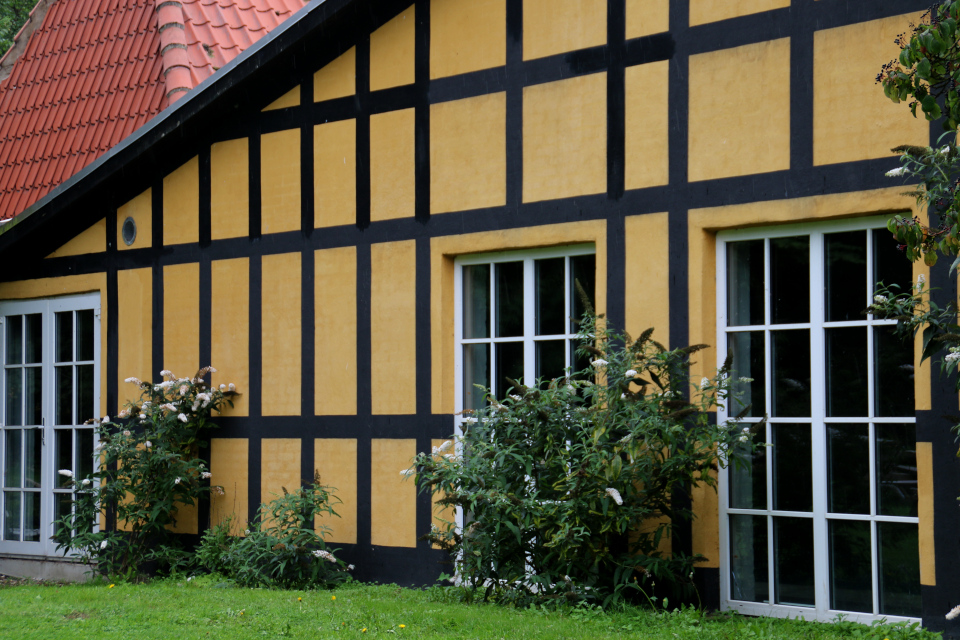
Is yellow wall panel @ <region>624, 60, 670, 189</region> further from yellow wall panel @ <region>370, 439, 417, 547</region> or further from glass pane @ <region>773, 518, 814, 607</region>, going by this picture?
yellow wall panel @ <region>370, 439, 417, 547</region>

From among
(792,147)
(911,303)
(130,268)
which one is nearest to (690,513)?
(911,303)

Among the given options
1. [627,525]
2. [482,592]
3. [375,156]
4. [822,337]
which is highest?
[375,156]

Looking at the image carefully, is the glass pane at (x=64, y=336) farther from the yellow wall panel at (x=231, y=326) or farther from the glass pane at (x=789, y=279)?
the glass pane at (x=789, y=279)

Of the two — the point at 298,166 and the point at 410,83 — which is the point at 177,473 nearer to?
the point at 298,166

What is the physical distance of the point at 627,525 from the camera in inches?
236

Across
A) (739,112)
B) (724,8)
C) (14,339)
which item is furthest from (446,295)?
(14,339)

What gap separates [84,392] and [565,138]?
5208 millimetres

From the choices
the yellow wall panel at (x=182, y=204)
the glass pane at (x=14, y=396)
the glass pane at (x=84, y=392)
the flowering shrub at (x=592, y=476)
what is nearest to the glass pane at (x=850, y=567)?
the flowering shrub at (x=592, y=476)

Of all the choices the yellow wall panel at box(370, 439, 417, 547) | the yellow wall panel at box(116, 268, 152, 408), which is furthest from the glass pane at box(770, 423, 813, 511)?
the yellow wall panel at box(116, 268, 152, 408)

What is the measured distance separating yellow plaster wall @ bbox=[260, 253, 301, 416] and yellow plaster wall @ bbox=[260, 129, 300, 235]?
11.0 inches

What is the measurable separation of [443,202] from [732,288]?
221 cm

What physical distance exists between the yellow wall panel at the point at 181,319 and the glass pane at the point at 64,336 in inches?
44.9

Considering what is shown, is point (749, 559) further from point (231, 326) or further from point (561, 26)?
point (231, 326)

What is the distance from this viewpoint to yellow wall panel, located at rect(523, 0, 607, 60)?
6.78 m
